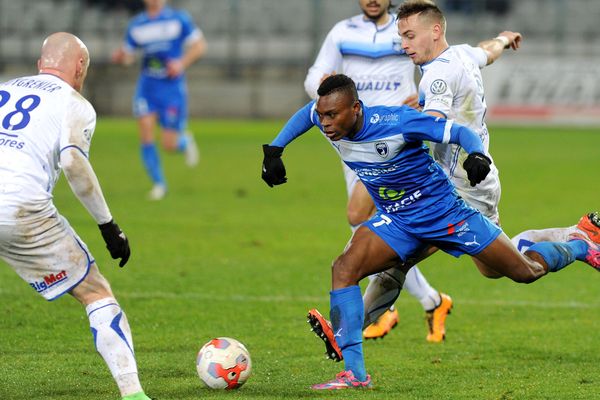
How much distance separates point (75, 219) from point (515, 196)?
6465 millimetres

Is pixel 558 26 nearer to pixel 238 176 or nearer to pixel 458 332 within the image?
pixel 238 176

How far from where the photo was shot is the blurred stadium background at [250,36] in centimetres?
3319

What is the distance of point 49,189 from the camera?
5859 mm

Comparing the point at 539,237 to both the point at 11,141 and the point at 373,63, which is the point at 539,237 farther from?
the point at 11,141

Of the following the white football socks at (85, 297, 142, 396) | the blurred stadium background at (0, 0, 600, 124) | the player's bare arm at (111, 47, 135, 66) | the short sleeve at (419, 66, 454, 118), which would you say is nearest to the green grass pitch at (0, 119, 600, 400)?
the white football socks at (85, 297, 142, 396)

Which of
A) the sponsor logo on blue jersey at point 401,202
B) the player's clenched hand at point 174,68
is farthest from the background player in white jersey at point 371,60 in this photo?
the player's clenched hand at point 174,68

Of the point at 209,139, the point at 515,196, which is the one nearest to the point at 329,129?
the point at 515,196

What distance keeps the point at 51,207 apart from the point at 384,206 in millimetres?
1886

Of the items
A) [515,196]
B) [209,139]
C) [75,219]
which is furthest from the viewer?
[209,139]

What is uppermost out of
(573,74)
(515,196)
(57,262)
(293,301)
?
(57,262)

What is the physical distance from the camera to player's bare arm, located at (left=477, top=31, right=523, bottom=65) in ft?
25.0

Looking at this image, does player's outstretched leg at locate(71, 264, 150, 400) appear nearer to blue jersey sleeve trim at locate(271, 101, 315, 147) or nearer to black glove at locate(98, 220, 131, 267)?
black glove at locate(98, 220, 131, 267)

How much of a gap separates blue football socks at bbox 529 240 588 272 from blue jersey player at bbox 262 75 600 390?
0.42m

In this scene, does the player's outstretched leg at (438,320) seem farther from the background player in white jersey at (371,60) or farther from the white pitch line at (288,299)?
the white pitch line at (288,299)
